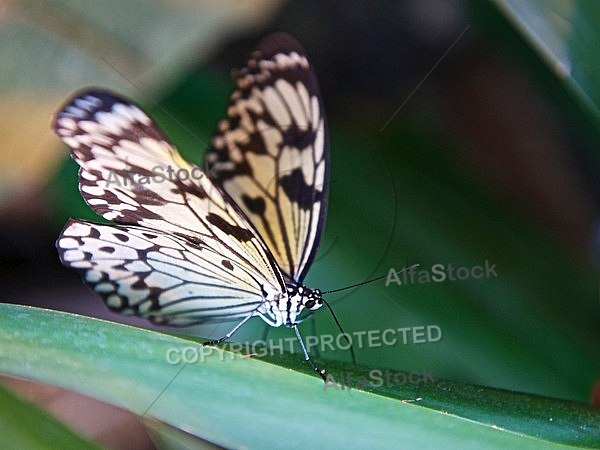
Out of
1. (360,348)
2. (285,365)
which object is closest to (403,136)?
(360,348)

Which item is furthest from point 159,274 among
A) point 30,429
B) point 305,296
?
point 30,429

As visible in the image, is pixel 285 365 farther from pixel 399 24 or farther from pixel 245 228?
pixel 399 24

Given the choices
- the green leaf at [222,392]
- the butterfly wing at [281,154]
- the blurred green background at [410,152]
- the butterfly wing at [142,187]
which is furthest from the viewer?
the blurred green background at [410,152]

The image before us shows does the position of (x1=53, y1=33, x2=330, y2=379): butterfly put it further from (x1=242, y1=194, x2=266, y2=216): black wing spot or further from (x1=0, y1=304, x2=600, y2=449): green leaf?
(x1=0, y1=304, x2=600, y2=449): green leaf

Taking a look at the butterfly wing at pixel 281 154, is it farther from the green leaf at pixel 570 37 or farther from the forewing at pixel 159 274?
the green leaf at pixel 570 37

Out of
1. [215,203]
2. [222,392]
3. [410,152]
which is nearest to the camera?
[222,392]

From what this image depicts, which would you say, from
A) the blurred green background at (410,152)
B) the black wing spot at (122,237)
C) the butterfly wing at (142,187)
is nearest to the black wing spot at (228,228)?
the butterfly wing at (142,187)

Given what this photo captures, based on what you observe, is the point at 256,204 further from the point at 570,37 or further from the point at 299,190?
the point at 570,37
